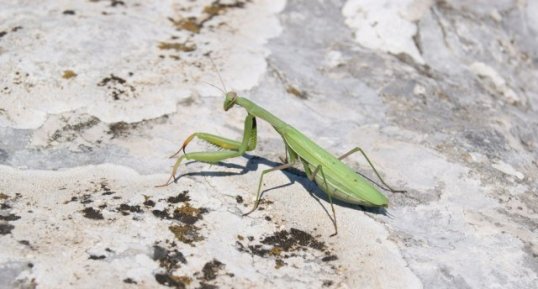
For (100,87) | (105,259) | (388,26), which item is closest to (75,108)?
(100,87)

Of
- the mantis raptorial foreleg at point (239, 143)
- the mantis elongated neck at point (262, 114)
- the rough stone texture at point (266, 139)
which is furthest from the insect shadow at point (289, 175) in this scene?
the mantis elongated neck at point (262, 114)

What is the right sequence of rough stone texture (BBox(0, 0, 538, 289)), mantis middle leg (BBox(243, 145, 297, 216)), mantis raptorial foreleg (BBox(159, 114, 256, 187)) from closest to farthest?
1. rough stone texture (BBox(0, 0, 538, 289))
2. mantis middle leg (BBox(243, 145, 297, 216))
3. mantis raptorial foreleg (BBox(159, 114, 256, 187))

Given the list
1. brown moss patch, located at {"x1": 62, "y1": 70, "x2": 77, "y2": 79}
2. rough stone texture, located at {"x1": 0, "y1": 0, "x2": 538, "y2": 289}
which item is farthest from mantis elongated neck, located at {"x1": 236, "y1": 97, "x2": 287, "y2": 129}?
brown moss patch, located at {"x1": 62, "y1": 70, "x2": 77, "y2": 79}

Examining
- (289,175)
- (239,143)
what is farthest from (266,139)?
(239,143)

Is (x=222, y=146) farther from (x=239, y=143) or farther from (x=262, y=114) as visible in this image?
(x=262, y=114)

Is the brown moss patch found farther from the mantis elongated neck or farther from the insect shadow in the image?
the mantis elongated neck
